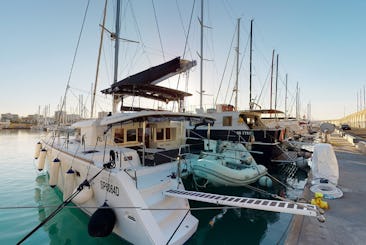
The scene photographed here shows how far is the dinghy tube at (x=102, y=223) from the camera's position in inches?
155

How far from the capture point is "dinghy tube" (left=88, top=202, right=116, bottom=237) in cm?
394

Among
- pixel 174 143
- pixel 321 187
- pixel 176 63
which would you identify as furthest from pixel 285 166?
pixel 176 63

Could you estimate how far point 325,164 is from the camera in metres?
6.48

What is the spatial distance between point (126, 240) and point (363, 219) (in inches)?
209

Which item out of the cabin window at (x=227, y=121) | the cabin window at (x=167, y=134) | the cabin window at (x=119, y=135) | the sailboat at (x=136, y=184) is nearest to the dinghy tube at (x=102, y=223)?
the sailboat at (x=136, y=184)

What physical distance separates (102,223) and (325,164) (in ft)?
22.8

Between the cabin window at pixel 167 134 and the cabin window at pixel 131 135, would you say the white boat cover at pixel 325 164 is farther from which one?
the cabin window at pixel 131 135

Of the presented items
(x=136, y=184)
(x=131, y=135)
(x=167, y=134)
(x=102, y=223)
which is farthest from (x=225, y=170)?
(x=102, y=223)

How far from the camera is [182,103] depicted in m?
8.45

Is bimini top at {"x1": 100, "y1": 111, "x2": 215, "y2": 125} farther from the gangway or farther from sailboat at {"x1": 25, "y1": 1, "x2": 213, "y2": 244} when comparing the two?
the gangway

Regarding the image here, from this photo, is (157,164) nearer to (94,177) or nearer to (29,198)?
(94,177)

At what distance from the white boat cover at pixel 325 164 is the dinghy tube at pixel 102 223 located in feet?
21.8

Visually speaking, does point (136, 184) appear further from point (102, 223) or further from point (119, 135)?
point (119, 135)

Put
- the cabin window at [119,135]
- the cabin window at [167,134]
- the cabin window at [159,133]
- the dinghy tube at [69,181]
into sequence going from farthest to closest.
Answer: the cabin window at [167,134] < the cabin window at [159,133] < the cabin window at [119,135] < the dinghy tube at [69,181]
